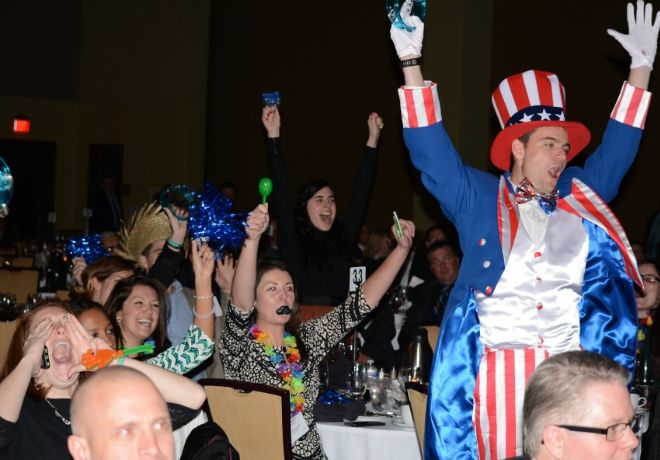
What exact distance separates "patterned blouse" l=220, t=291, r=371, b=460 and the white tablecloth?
15 centimetres

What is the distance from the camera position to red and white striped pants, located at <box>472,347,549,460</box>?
115 inches

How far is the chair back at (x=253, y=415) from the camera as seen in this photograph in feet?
11.1

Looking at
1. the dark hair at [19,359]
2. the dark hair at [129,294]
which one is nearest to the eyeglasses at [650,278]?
the dark hair at [129,294]

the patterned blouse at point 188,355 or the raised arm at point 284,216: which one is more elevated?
the raised arm at point 284,216

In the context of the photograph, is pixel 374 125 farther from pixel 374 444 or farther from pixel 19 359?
pixel 19 359

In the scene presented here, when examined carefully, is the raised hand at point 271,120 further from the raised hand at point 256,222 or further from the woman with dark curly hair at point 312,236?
the raised hand at point 256,222

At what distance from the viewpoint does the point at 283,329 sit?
3.94 m

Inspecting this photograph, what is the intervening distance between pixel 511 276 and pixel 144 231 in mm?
3048

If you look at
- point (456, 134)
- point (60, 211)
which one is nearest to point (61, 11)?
point (60, 211)

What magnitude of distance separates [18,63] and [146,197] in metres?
3.47

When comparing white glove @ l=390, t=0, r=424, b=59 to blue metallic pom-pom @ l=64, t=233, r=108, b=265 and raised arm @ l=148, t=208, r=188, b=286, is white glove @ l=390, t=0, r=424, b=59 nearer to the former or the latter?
raised arm @ l=148, t=208, r=188, b=286

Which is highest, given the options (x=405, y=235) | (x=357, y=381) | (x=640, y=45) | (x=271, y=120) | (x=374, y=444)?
(x=640, y=45)

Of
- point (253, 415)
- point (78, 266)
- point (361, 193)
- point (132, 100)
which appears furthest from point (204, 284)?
point (132, 100)

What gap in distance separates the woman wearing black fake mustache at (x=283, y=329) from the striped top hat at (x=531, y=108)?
706 millimetres
